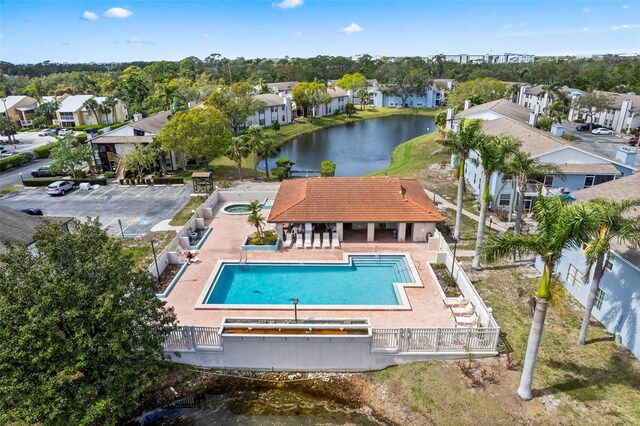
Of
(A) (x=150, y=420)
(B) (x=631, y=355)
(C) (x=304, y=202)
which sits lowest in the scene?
(A) (x=150, y=420)

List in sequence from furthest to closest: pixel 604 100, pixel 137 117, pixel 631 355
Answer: pixel 604 100
pixel 137 117
pixel 631 355

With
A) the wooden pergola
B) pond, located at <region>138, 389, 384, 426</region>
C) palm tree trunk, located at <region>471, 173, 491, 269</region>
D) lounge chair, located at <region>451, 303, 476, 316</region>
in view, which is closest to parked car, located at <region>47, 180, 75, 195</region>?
the wooden pergola

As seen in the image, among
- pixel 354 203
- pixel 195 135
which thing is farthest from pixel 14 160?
pixel 354 203

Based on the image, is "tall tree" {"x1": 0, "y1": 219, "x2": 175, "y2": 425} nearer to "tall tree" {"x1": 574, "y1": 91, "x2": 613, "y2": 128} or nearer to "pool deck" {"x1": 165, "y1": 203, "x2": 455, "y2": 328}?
"pool deck" {"x1": 165, "y1": 203, "x2": 455, "y2": 328}

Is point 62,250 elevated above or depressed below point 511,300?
above

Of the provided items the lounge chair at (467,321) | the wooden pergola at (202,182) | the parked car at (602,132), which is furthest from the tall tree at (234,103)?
the parked car at (602,132)

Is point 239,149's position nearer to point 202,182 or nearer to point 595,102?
point 202,182

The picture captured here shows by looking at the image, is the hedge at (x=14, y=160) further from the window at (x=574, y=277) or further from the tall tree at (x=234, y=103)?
the window at (x=574, y=277)

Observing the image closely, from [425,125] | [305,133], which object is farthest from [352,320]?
[425,125]

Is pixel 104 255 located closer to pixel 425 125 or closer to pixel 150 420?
pixel 150 420
